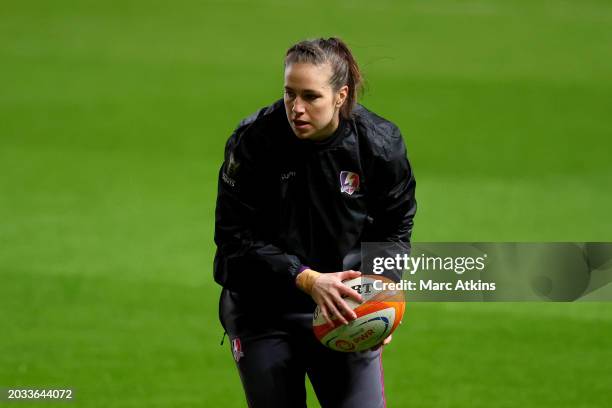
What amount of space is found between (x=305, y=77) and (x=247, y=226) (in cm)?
70

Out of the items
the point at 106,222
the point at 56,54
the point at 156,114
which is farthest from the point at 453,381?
the point at 56,54

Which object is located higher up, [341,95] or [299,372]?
[341,95]

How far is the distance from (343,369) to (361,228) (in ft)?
2.04

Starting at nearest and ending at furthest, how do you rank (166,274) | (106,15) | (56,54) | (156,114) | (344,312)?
(344,312)
(166,274)
(156,114)
(56,54)
(106,15)

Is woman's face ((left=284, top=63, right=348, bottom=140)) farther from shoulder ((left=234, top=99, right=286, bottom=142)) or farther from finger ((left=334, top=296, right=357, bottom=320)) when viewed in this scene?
finger ((left=334, top=296, right=357, bottom=320))

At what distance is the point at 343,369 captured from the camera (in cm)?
540

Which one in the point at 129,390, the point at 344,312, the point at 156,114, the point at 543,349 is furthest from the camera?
the point at 156,114

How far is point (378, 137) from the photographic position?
209 inches

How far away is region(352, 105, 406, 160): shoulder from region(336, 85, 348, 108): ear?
0.10 meters

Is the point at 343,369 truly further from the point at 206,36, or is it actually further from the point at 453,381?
the point at 206,36

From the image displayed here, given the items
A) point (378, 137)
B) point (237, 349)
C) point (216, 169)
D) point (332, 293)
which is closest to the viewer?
point (332, 293)

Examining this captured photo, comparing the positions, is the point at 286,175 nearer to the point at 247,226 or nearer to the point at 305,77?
the point at 247,226

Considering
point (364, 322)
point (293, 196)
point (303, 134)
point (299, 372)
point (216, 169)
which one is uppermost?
point (216, 169)

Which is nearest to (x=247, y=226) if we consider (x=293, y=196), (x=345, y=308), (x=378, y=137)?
(x=293, y=196)
